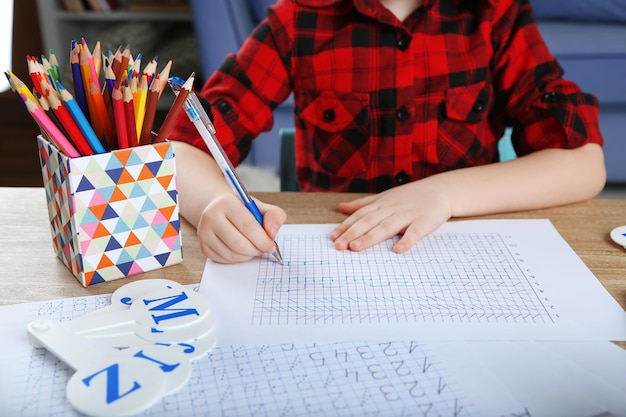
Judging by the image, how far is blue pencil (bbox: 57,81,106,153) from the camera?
1.63ft

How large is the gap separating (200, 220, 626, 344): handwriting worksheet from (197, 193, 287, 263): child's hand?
1 cm

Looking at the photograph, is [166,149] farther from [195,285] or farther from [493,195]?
[493,195]

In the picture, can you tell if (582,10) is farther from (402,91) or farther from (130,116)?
(130,116)

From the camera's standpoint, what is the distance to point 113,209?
0.54 m

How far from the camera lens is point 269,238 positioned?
59cm

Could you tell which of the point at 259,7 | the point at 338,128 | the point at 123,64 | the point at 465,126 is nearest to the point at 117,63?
the point at 123,64

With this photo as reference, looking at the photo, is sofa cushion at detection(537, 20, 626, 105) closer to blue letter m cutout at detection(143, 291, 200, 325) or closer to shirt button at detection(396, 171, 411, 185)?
shirt button at detection(396, 171, 411, 185)

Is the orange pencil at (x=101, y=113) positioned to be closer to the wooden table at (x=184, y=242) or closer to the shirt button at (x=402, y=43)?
the wooden table at (x=184, y=242)

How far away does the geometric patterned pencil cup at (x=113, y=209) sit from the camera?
522mm

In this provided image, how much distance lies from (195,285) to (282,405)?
0.18m

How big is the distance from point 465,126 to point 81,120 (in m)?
0.58

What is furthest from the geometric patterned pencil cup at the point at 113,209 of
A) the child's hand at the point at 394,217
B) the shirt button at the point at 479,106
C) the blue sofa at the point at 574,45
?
the blue sofa at the point at 574,45

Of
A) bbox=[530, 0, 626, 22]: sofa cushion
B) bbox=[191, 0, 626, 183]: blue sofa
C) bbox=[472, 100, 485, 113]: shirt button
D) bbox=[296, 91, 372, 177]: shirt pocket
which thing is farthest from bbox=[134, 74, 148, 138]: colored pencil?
bbox=[530, 0, 626, 22]: sofa cushion

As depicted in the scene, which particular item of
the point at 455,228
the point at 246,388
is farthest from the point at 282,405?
the point at 455,228
